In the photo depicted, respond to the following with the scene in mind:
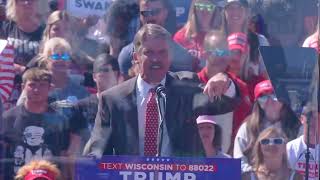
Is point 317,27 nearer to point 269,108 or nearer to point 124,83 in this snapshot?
point 269,108

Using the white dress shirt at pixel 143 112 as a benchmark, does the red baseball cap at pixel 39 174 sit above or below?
below

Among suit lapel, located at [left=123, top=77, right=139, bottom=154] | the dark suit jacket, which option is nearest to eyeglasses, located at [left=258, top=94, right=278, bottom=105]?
the dark suit jacket

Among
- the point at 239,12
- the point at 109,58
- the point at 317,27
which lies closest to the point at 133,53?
the point at 109,58

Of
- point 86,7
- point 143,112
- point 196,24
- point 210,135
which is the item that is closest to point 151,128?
point 143,112

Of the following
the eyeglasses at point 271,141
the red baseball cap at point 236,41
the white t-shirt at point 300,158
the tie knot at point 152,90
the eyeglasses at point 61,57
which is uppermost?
the red baseball cap at point 236,41

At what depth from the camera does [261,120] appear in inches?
218

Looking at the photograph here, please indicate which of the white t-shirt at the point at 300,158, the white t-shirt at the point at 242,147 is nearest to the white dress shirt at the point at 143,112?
the white t-shirt at the point at 242,147

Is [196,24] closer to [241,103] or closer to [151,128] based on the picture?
[241,103]

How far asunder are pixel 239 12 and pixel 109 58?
28.1 inches

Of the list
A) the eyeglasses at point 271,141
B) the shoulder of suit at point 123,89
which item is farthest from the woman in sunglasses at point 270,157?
the shoulder of suit at point 123,89

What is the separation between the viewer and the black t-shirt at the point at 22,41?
220 inches

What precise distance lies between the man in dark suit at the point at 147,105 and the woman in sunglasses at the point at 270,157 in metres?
0.25

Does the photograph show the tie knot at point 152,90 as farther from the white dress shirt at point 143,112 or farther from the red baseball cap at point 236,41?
the red baseball cap at point 236,41

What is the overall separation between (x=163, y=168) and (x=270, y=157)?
56cm
